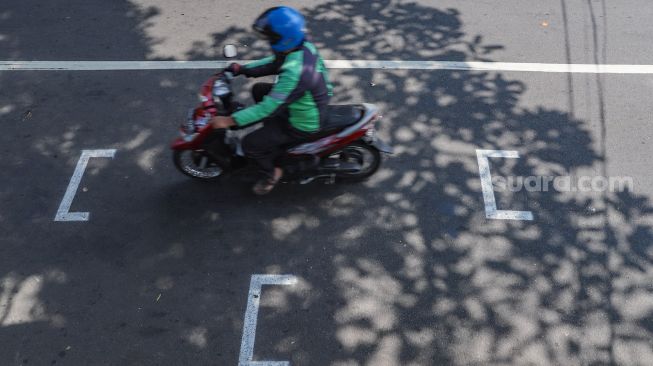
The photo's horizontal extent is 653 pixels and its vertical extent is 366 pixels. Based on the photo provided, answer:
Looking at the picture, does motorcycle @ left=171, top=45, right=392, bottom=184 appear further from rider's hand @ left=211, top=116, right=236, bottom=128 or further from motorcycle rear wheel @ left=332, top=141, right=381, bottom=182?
rider's hand @ left=211, top=116, right=236, bottom=128

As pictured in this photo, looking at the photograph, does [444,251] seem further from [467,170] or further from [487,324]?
[467,170]

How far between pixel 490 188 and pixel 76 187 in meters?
4.25

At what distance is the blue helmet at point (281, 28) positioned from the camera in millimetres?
4273

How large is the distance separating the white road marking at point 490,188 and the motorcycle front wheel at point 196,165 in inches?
107

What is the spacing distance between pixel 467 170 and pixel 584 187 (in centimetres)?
121

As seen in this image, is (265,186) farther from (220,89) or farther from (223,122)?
(220,89)

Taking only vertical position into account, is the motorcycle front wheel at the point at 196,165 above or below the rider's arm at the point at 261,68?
below

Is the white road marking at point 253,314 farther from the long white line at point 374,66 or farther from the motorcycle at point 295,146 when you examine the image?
the long white line at point 374,66

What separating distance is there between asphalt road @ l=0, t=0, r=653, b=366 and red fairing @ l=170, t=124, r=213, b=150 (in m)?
0.57

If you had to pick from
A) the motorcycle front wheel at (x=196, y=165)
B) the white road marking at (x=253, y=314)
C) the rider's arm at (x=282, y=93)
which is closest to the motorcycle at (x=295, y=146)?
the motorcycle front wheel at (x=196, y=165)

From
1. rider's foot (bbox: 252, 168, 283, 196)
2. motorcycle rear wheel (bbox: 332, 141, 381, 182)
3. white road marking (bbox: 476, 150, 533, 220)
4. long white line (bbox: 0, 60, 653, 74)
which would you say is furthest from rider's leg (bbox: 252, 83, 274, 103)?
white road marking (bbox: 476, 150, 533, 220)

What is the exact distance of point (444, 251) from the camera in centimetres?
510

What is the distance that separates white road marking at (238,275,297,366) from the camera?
433 centimetres

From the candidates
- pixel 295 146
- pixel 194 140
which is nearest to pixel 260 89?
pixel 295 146
